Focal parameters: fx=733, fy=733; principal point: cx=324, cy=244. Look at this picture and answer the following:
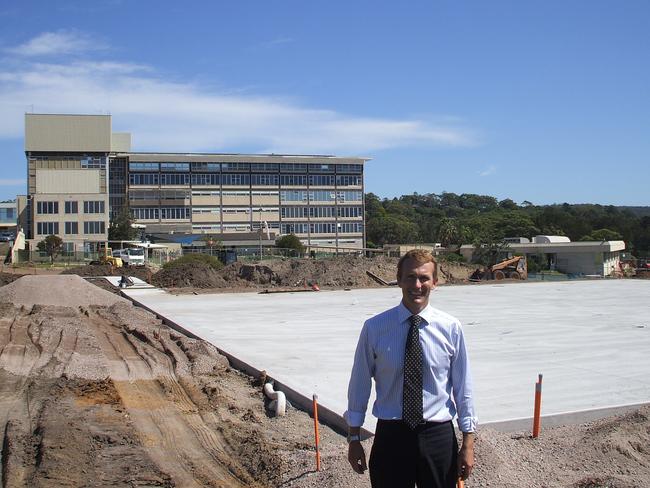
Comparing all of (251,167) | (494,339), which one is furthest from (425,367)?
(251,167)

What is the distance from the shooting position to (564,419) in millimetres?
9477

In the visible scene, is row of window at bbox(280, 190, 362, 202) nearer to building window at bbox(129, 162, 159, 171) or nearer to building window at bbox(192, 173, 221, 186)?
building window at bbox(192, 173, 221, 186)

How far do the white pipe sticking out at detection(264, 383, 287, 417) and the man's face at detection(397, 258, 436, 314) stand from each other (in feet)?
21.4

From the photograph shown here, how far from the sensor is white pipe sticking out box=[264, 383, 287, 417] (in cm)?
1070

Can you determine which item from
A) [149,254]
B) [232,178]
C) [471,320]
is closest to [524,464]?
[471,320]

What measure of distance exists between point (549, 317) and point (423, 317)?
20.7m

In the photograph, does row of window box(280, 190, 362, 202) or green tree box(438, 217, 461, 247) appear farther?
row of window box(280, 190, 362, 202)

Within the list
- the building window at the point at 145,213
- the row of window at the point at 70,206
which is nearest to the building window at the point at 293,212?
the building window at the point at 145,213

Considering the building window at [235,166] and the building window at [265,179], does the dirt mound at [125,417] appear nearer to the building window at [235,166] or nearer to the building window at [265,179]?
the building window at [235,166]

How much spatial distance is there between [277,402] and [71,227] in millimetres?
87744

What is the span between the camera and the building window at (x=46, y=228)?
9219 cm

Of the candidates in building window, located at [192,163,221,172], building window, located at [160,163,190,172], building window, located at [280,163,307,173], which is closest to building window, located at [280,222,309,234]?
building window, located at [280,163,307,173]

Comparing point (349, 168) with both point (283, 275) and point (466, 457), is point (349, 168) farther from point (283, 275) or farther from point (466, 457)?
point (466, 457)

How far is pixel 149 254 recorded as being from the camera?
3152 inches
